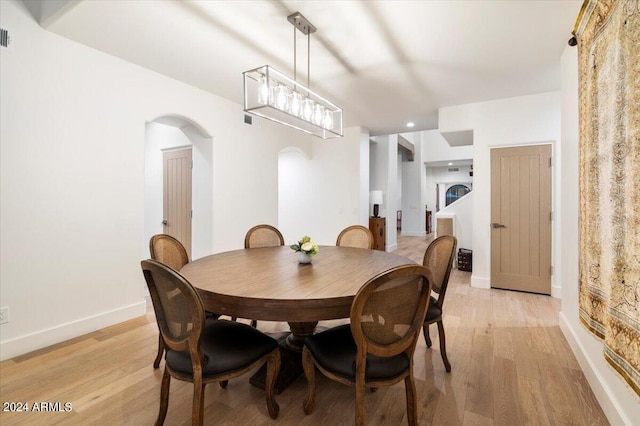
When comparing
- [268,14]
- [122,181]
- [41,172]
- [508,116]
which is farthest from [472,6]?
[41,172]

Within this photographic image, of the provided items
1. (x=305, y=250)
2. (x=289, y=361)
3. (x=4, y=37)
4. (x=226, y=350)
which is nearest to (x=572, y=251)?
(x=305, y=250)

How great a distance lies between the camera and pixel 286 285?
1.62 m

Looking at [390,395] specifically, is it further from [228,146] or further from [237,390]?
[228,146]

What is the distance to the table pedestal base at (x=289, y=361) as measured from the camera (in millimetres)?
1936

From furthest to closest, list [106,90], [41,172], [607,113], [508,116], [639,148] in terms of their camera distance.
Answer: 1. [508,116]
2. [106,90]
3. [41,172]
4. [607,113]
5. [639,148]

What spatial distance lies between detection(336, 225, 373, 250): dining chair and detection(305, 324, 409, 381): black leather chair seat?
1607 mm

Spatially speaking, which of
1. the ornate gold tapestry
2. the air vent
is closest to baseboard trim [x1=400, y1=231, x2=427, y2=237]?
the ornate gold tapestry

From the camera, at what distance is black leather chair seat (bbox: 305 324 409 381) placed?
138 centimetres

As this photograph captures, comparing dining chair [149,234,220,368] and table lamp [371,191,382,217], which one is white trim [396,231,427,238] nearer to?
table lamp [371,191,382,217]

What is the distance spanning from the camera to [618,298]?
130cm

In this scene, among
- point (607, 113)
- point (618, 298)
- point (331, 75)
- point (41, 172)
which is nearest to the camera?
point (618, 298)

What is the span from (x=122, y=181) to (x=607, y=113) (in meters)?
3.79

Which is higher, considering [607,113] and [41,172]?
[607,113]

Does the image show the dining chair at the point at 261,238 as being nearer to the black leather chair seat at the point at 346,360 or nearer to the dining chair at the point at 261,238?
the dining chair at the point at 261,238
